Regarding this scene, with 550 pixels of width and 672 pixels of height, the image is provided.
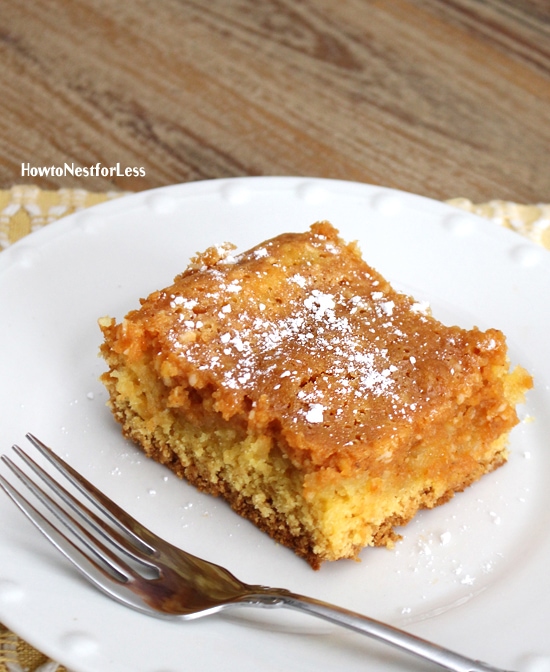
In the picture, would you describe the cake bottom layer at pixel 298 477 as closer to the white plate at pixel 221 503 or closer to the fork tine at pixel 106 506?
the white plate at pixel 221 503

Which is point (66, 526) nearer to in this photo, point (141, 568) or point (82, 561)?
point (82, 561)

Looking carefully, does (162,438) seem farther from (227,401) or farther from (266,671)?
(266,671)

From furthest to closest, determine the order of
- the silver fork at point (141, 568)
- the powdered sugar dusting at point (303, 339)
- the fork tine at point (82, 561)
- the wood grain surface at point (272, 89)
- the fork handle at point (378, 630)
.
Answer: the wood grain surface at point (272, 89)
the powdered sugar dusting at point (303, 339)
the fork tine at point (82, 561)
the silver fork at point (141, 568)
the fork handle at point (378, 630)

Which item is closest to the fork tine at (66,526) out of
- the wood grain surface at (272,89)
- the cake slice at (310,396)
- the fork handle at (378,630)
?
the fork handle at (378,630)

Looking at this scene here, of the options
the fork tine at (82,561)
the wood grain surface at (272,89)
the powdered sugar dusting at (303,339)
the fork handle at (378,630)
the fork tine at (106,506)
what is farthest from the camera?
the wood grain surface at (272,89)

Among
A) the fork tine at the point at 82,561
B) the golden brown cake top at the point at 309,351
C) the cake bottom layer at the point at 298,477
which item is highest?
the golden brown cake top at the point at 309,351

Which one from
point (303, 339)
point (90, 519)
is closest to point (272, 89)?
point (303, 339)

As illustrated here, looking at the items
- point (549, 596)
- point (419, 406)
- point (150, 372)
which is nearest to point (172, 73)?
point (150, 372)
